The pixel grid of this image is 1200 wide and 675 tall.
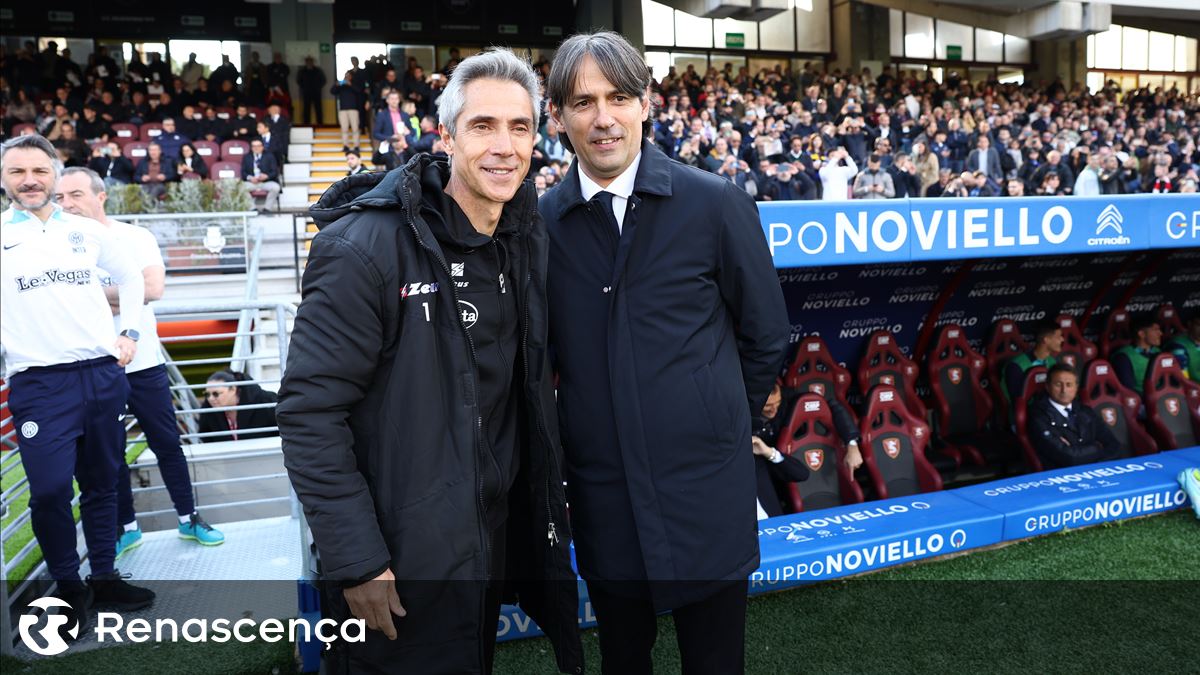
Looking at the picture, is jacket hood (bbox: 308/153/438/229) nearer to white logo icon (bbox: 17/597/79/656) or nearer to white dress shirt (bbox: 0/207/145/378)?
white dress shirt (bbox: 0/207/145/378)

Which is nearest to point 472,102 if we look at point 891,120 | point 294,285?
point 294,285

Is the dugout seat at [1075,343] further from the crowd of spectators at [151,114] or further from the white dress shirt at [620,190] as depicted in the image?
the crowd of spectators at [151,114]

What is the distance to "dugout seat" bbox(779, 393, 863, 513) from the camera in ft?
14.9

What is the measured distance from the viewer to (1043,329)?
223 inches

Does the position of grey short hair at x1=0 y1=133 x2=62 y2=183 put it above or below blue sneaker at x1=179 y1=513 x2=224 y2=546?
above

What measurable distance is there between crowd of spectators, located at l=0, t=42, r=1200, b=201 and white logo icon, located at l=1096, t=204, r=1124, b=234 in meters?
6.09

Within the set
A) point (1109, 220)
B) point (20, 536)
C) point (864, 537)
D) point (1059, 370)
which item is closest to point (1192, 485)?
point (1059, 370)

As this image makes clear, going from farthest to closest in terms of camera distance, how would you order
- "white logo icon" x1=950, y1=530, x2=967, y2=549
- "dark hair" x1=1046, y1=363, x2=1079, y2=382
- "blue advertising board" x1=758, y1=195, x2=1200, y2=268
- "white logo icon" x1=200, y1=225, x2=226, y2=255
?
1. "white logo icon" x1=200, y1=225, x2=226, y2=255
2. "dark hair" x1=1046, y1=363, x2=1079, y2=382
3. "white logo icon" x1=950, y1=530, x2=967, y2=549
4. "blue advertising board" x1=758, y1=195, x2=1200, y2=268

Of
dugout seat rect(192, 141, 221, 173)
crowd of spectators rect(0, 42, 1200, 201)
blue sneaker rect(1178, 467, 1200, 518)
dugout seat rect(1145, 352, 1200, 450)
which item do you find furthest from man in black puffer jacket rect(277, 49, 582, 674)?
dugout seat rect(192, 141, 221, 173)

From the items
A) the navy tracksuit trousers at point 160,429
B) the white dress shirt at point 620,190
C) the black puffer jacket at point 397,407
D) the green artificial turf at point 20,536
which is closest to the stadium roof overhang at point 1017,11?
the green artificial turf at point 20,536

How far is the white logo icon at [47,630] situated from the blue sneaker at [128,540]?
70cm

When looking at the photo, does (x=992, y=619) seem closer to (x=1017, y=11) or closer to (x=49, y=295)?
(x=49, y=295)

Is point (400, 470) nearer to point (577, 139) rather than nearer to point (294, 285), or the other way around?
point (577, 139)

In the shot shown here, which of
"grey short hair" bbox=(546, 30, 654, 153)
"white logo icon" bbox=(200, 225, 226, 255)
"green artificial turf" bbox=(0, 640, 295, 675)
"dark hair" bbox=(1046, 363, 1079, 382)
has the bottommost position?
"green artificial turf" bbox=(0, 640, 295, 675)
